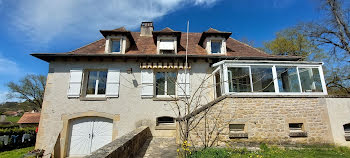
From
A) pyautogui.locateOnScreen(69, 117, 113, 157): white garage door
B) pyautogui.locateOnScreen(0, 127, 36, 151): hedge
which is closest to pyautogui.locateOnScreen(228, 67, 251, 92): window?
pyautogui.locateOnScreen(69, 117, 113, 157): white garage door

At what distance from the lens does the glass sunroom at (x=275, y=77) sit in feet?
22.5

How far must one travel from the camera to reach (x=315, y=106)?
21.6ft

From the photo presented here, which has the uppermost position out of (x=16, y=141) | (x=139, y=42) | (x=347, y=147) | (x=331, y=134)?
(x=139, y=42)

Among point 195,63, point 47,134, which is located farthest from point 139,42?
point 47,134

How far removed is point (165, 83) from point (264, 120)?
4873 millimetres

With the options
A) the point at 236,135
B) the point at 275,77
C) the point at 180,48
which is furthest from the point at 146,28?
the point at 236,135

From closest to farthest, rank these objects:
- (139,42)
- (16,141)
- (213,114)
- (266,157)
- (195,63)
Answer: (266,157) → (213,114) → (195,63) → (139,42) → (16,141)

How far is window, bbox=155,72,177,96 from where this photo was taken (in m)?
8.49

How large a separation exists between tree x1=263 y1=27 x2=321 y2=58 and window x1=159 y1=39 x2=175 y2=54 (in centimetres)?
1318

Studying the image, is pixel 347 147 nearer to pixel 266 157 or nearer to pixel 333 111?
pixel 333 111

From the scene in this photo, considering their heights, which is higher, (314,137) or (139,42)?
(139,42)

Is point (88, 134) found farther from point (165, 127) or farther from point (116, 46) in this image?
point (116, 46)

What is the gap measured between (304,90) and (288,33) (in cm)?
1223

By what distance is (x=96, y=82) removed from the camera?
848cm
